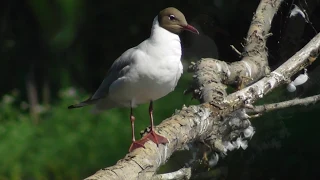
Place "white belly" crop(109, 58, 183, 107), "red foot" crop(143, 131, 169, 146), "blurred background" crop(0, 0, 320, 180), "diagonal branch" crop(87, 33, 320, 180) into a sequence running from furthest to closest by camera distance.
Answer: "blurred background" crop(0, 0, 320, 180)
"white belly" crop(109, 58, 183, 107)
"red foot" crop(143, 131, 169, 146)
"diagonal branch" crop(87, 33, 320, 180)

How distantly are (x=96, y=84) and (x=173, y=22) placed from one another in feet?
7.34

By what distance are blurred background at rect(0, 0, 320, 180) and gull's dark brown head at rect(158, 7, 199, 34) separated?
11.6 inches

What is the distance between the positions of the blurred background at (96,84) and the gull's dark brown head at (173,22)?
0.30 metres

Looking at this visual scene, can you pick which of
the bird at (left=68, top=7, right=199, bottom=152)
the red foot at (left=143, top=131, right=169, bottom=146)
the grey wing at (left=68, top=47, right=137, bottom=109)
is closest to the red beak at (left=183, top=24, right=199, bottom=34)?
the bird at (left=68, top=7, right=199, bottom=152)

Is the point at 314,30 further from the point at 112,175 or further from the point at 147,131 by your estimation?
the point at 112,175

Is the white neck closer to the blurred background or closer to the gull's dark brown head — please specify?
the gull's dark brown head

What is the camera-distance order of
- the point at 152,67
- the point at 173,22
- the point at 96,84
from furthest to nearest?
the point at 96,84
the point at 173,22
the point at 152,67

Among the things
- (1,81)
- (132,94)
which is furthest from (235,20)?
(1,81)

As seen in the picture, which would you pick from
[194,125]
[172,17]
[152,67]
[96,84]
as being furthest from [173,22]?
[96,84]

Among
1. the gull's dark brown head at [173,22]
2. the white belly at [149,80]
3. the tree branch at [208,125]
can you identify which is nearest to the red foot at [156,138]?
the tree branch at [208,125]

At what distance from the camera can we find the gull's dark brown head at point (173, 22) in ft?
4.83

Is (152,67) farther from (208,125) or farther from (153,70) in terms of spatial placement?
(208,125)

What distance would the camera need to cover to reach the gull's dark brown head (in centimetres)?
147

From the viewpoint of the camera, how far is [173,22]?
148 centimetres
